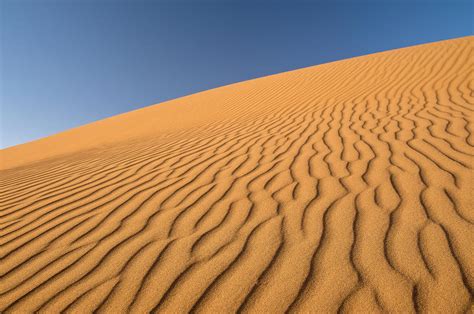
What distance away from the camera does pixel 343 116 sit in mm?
5270

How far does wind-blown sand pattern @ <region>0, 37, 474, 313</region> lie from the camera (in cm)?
157

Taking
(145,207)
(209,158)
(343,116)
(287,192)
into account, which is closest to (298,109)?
(343,116)

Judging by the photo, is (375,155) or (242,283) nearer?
(242,283)

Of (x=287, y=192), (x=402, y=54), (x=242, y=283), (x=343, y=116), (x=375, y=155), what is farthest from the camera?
(x=402, y=54)

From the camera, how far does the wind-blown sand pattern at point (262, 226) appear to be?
1566 mm

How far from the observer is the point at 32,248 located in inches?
89.0

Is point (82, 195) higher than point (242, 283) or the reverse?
higher

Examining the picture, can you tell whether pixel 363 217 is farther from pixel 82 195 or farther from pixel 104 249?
pixel 82 195

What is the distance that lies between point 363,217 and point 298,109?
483cm

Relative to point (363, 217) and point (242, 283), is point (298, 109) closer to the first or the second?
point (363, 217)

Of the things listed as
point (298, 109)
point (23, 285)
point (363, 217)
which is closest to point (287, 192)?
point (363, 217)

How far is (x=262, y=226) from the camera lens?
7.09 feet

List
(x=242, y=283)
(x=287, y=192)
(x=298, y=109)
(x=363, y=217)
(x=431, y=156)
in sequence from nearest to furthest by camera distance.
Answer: (x=242, y=283) → (x=363, y=217) → (x=287, y=192) → (x=431, y=156) → (x=298, y=109)

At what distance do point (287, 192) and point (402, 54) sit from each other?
902 centimetres
